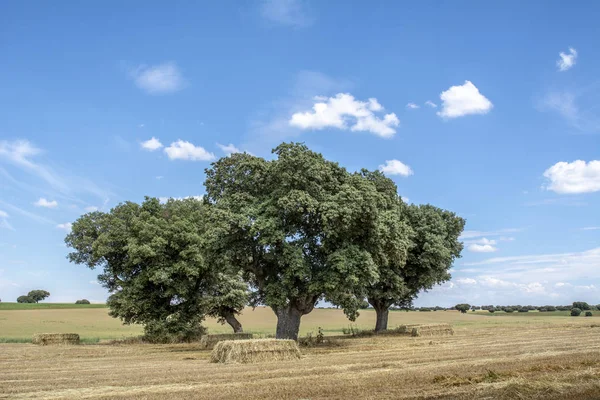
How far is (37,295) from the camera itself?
154 m

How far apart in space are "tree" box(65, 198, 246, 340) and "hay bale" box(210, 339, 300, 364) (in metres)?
17.6

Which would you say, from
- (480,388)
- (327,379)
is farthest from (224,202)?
(480,388)

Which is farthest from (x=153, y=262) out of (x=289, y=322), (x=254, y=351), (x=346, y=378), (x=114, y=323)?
(x=114, y=323)

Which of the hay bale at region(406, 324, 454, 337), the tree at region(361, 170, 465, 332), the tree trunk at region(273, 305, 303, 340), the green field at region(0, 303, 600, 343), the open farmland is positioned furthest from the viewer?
the green field at region(0, 303, 600, 343)

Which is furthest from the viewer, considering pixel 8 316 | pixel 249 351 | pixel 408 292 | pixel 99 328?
pixel 8 316

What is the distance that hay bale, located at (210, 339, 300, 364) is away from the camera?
22.8 meters

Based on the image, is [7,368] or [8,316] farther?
[8,316]

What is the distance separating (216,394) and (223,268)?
72.3ft

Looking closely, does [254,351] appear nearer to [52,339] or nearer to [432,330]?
[432,330]

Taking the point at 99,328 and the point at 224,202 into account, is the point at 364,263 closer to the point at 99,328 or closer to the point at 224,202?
the point at 224,202

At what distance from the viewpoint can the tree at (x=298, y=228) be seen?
29922 mm

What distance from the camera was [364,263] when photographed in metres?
Answer: 30.1

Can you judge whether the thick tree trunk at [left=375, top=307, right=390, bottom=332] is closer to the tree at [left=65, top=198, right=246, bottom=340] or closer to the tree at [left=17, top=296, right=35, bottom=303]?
the tree at [left=65, top=198, right=246, bottom=340]

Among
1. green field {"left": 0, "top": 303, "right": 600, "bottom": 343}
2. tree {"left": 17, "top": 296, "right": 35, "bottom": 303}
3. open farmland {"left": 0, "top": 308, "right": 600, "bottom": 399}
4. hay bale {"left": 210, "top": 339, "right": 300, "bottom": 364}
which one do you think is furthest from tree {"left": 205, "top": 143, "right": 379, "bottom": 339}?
tree {"left": 17, "top": 296, "right": 35, "bottom": 303}
